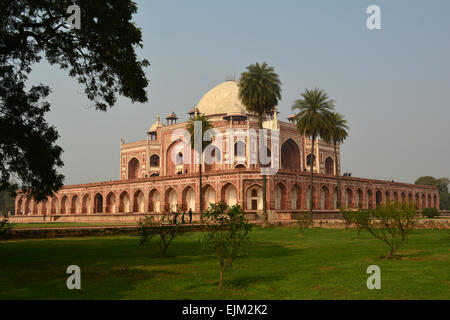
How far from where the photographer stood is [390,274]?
9680mm

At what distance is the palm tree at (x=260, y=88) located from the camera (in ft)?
116

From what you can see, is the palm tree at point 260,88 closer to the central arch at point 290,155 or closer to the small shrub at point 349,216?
the small shrub at point 349,216

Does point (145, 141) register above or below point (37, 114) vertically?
above

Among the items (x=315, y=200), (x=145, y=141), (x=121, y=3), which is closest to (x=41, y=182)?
(x=121, y=3)

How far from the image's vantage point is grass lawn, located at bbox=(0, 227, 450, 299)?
7.95 m

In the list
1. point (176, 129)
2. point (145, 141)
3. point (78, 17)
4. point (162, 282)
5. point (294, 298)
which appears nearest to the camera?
point (294, 298)

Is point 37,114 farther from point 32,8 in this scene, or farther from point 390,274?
point 390,274

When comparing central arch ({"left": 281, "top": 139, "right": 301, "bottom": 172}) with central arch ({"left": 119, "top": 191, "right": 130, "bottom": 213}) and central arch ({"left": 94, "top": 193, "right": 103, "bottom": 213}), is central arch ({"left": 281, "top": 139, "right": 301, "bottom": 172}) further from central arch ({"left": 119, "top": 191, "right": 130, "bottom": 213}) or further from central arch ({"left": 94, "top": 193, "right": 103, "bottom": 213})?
central arch ({"left": 94, "top": 193, "right": 103, "bottom": 213})

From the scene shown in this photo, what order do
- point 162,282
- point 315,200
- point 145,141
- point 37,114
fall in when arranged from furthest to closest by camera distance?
point 145,141 → point 315,200 → point 37,114 → point 162,282

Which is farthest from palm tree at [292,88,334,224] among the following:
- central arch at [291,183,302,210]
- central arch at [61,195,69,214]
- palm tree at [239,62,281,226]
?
central arch at [61,195,69,214]

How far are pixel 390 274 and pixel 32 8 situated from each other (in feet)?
43.3

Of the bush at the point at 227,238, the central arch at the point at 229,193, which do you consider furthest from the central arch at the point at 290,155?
the bush at the point at 227,238

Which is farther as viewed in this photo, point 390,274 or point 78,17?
point 78,17

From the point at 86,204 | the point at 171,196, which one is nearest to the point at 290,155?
the point at 171,196
